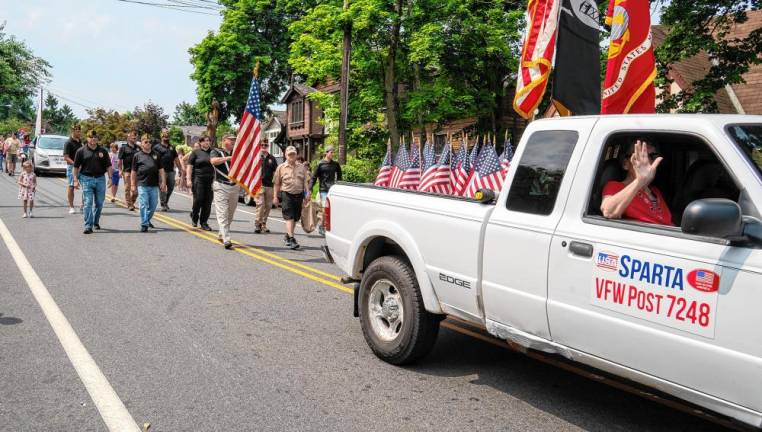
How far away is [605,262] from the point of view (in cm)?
323

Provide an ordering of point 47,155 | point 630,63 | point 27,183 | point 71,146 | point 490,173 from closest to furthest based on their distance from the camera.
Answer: point 630,63
point 490,173
point 27,183
point 71,146
point 47,155

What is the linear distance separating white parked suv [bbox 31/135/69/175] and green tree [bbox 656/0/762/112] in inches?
957

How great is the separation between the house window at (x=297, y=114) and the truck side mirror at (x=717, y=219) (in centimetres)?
5044

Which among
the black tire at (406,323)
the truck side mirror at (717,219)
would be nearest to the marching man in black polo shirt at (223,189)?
the black tire at (406,323)

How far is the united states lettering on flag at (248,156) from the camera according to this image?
35.9ft

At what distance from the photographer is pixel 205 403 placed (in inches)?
154

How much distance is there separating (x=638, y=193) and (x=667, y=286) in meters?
0.62

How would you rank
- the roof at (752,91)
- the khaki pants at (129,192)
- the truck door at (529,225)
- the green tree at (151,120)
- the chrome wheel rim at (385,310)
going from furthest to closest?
the green tree at (151,120) → the roof at (752,91) → the khaki pants at (129,192) → the chrome wheel rim at (385,310) → the truck door at (529,225)

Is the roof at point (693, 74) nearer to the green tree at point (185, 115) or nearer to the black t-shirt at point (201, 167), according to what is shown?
the black t-shirt at point (201, 167)

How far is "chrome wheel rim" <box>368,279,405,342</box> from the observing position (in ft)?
15.8

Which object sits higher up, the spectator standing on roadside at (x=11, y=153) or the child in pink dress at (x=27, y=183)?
the spectator standing on roadside at (x=11, y=153)

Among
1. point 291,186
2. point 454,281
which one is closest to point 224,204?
point 291,186

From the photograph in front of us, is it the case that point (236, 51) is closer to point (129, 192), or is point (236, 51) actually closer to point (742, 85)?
point (129, 192)

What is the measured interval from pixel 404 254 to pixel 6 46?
143 feet
